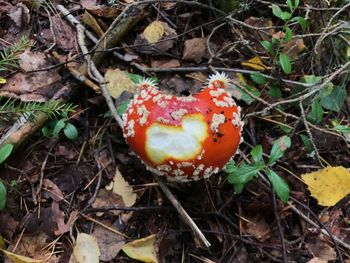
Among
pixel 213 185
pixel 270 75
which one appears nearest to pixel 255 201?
pixel 213 185

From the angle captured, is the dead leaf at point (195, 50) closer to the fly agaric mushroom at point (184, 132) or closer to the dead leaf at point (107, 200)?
the fly agaric mushroom at point (184, 132)

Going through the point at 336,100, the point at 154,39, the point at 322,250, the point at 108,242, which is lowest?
the point at 322,250

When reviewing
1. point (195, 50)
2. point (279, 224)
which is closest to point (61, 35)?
point (195, 50)

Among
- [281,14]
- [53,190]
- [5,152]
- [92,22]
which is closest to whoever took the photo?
[5,152]

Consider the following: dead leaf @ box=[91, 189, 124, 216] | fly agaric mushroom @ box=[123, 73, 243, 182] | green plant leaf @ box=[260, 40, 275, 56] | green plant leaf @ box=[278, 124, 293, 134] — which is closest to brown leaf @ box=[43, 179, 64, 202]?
dead leaf @ box=[91, 189, 124, 216]

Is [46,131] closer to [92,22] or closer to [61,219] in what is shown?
[61,219]

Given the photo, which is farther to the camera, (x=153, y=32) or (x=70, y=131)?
(x=153, y=32)

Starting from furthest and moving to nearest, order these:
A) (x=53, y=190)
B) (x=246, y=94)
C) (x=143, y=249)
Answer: (x=246, y=94)
(x=53, y=190)
(x=143, y=249)

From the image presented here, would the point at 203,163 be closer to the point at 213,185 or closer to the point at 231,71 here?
the point at 213,185
